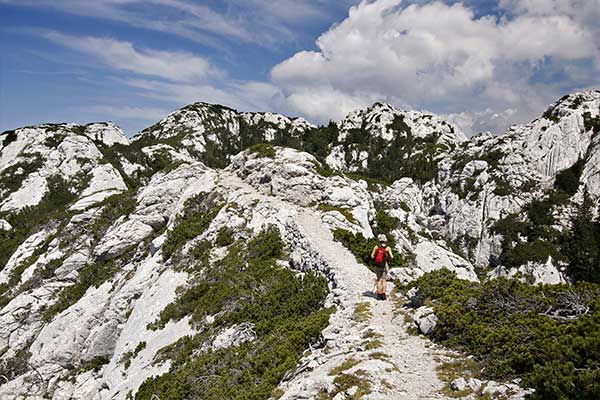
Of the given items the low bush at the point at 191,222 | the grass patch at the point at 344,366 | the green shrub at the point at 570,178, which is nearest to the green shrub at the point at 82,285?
the low bush at the point at 191,222

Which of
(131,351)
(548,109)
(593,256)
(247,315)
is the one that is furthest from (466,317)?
(548,109)

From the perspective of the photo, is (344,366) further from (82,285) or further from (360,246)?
(82,285)

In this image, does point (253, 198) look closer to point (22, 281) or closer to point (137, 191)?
point (137, 191)

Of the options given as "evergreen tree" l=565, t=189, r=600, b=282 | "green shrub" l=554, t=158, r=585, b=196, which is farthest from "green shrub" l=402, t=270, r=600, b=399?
"green shrub" l=554, t=158, r=585, b=196

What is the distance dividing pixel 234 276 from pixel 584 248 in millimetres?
77922

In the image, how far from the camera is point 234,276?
2336 centimetres

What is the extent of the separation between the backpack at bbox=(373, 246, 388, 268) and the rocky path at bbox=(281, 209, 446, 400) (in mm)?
1585

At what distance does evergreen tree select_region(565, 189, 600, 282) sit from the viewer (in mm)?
70625

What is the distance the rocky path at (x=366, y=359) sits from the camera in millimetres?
9453

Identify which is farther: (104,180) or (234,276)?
(104,180)

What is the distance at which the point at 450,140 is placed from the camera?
485 ft

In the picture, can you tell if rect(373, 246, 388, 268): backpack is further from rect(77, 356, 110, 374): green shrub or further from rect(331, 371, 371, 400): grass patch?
rect(77, 356, 110, 374): green shrub

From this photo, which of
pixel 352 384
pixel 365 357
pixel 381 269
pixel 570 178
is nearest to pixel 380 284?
pixel 381 269

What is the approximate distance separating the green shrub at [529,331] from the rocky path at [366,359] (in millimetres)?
1304
